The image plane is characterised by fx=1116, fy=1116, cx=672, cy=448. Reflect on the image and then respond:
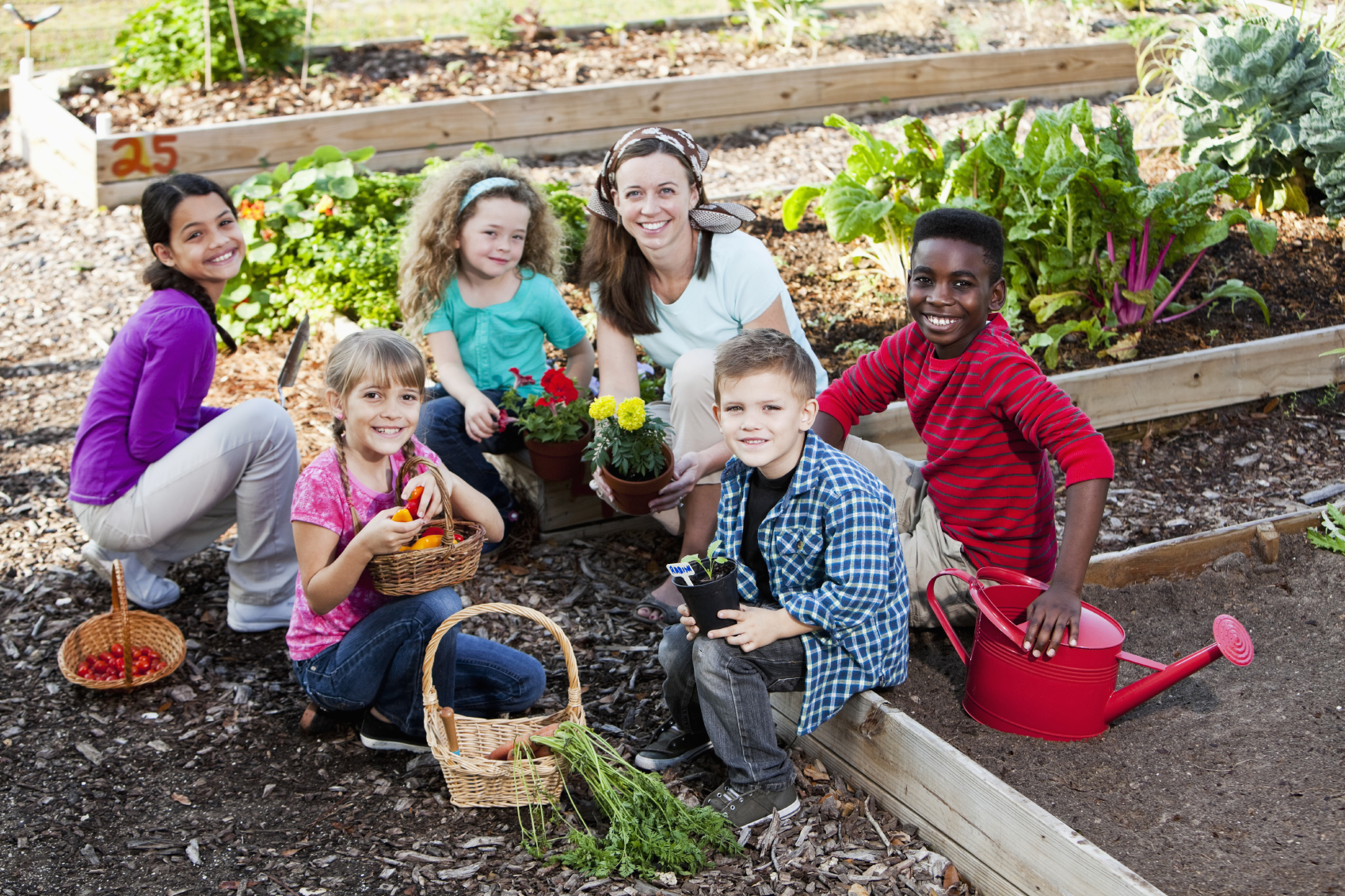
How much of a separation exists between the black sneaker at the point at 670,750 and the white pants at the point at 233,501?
4.46ft

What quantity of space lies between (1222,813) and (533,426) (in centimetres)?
227

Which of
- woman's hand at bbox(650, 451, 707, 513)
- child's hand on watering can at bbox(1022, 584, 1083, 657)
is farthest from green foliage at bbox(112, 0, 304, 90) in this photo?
child's hand on watering can at bbox(1022, 584, 1083, 657)

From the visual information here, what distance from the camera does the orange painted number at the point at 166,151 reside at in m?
6.46

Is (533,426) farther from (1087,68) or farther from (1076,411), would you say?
(1087,68)

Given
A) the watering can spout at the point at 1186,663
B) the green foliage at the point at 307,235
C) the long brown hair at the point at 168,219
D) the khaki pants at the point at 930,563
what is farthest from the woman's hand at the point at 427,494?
the green foliage at the point at 307,235

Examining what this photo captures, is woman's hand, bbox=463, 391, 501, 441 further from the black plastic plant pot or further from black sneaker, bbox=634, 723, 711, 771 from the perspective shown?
the black plastic plant pot

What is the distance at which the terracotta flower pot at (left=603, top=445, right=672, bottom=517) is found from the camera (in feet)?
11.3

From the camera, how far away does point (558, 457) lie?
3766 millimetres

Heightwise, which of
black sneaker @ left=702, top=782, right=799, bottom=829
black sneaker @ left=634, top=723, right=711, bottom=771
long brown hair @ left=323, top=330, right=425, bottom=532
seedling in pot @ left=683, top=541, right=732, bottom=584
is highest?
long brown hair @ left=323, top=330, right=425, bottom=532

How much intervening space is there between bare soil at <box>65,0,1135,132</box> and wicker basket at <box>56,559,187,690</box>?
16.0 feet

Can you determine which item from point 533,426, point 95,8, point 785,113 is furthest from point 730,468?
point 95,8

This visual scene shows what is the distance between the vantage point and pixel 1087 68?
8.50 m

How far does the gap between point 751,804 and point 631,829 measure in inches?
12.1

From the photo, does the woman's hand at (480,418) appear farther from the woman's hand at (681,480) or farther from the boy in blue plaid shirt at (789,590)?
the boy in blue plaid shirt at (789,590)
